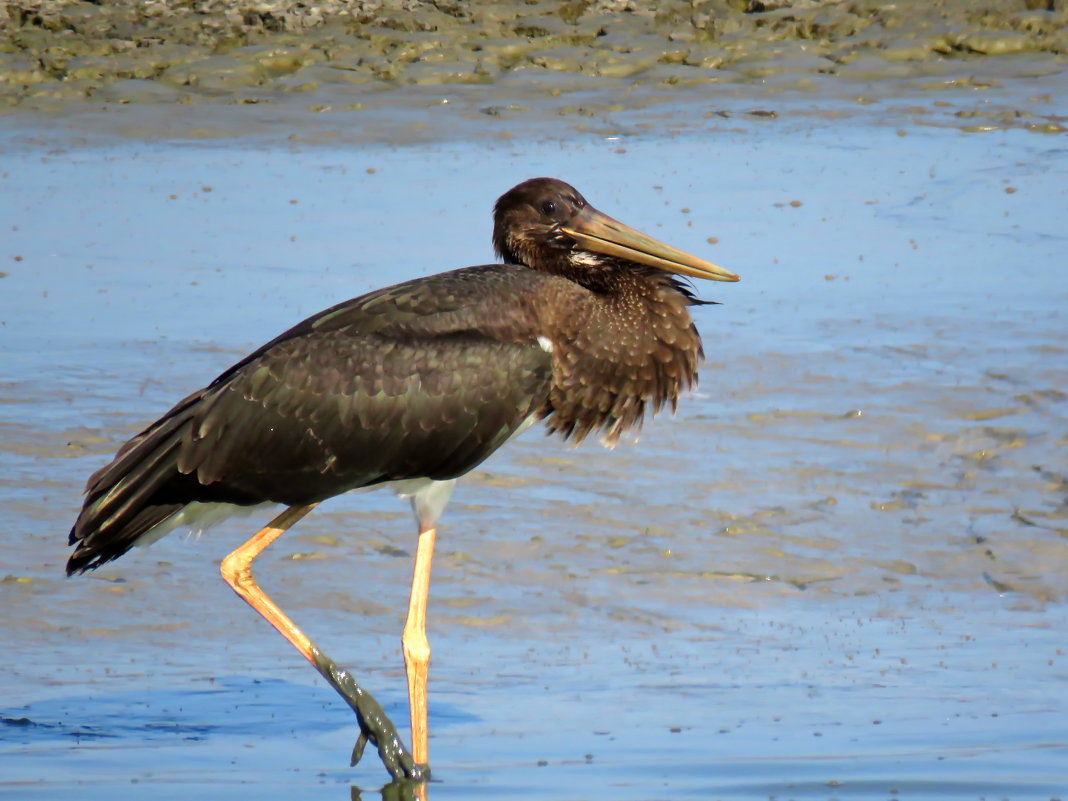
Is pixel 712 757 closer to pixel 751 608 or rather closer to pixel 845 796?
pixel 845 796

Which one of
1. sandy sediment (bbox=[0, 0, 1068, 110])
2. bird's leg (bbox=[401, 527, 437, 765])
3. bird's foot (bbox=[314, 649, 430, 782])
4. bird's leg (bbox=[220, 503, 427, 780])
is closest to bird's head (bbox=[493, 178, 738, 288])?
bird's leg (bbox=[401, 527, 437, 765])

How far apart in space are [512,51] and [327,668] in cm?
1073

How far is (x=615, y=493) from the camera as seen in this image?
7695mm

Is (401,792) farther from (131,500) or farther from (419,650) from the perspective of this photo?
(131,500)

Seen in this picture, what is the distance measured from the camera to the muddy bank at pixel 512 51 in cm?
1496

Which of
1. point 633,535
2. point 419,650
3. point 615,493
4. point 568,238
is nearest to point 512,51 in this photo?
point 615,493

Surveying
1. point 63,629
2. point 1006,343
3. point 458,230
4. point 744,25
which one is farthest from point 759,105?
point 63,629

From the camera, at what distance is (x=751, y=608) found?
21.7 feet

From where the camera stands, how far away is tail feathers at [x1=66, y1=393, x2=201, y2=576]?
5.70 meters

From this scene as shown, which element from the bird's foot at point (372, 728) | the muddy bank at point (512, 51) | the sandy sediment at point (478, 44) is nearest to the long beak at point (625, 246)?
the bird's foot at point (372, 728)

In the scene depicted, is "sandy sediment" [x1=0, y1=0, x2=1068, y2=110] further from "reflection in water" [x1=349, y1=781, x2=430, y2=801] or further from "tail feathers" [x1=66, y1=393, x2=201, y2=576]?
"reflection in water" [x1=349, y1=781, x2=430, y2=801]

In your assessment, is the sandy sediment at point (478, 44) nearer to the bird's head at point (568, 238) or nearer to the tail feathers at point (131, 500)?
the bird's head at point (568, 238)

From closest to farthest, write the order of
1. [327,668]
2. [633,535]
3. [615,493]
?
[327,668]
[633,535]
[615,493]

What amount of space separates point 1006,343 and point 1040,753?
4.28 meters
